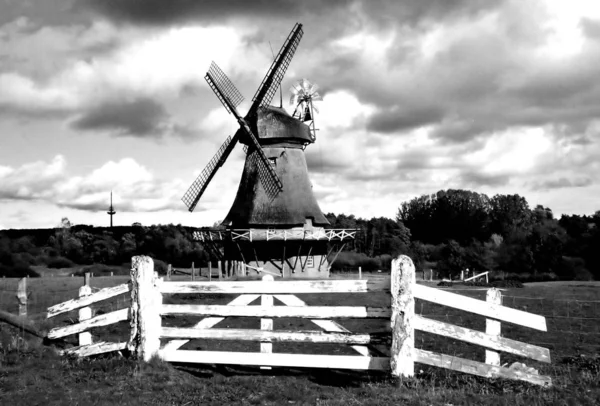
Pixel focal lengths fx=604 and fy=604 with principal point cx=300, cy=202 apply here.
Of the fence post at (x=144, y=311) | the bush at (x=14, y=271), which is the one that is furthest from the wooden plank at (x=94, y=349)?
the bush at (x=14, y=271)

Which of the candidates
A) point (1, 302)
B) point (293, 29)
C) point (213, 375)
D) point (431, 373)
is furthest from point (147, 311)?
point (293, 29)

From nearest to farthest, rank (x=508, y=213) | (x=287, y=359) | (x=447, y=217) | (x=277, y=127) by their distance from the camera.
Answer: (x=287, y=359) < (x=277, y=127) < (x=447, y=217) < (x=508, y=213)

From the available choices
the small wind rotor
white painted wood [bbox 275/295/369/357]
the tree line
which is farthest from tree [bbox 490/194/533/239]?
white painted wood [bbox 275/295/369/357]

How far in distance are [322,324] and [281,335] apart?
958 millimetres

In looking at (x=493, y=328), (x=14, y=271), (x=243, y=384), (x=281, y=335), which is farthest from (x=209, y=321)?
(x=14, y=271)

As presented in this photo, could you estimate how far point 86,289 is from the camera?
550 inches

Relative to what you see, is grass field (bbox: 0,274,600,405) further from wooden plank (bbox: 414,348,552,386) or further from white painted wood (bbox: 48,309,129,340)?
white painted wood (bbox: 48,309,129,340)

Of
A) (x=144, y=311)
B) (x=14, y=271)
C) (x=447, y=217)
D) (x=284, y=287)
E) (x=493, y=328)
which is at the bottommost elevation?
(x=14, y=271)

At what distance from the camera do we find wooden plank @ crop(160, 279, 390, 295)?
11625 mm

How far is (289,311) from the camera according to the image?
12141 mm

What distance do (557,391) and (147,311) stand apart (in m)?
8.06

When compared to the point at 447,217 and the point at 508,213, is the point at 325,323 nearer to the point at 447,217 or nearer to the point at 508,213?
the point at 447,217

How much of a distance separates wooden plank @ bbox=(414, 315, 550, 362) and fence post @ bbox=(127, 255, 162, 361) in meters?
5.47

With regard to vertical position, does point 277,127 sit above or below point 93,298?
above
